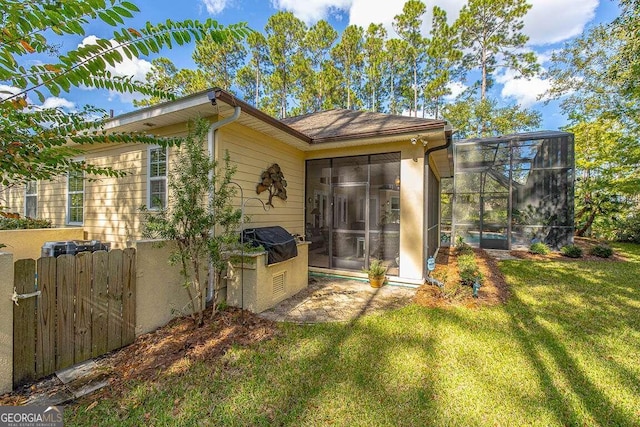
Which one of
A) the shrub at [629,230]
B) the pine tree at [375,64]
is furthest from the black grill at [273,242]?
the pine tree at [375,64]

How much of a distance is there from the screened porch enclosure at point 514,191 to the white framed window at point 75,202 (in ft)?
43.0

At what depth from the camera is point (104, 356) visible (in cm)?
292

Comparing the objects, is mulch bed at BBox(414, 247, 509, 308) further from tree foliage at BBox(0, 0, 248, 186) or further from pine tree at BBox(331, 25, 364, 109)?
pine tree at BBox(331, 25, 364, 109)

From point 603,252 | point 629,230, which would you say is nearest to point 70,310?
point 603,252

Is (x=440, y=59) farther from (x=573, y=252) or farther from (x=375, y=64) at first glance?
(x=573, y=252)

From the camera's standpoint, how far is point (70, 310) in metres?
2.67

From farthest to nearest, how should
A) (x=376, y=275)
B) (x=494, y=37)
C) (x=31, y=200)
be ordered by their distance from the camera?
1. (x=494, y=37)
2. (x=31, y=200)
3. (x=376, y=275)

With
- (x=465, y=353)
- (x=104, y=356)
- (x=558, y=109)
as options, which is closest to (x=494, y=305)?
(x=465, y=353)

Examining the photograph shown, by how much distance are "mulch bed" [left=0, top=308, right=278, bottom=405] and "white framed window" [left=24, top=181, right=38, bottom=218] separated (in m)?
7.35

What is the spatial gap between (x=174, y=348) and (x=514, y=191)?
12.9m

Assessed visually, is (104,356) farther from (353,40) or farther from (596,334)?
(353,40)

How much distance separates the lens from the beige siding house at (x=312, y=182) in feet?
15.3

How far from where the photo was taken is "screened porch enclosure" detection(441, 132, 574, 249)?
10.2 meters

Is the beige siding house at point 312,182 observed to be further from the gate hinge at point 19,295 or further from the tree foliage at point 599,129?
the tree foliage at point 599,129
